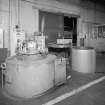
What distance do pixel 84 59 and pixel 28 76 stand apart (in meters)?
1.74

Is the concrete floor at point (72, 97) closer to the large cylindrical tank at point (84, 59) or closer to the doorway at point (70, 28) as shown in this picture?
the large cylindrical tank at point (84, 59)

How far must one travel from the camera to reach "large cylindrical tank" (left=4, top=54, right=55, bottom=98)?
1.72 m

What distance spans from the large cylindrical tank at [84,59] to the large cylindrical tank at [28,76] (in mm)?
1380

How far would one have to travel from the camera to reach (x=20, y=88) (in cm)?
175

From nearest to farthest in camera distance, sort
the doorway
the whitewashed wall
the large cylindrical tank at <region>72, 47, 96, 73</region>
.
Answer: the large cylindrical tank at <region>72, 47, 96, 73</region>, the whitewashed wall, the doorway

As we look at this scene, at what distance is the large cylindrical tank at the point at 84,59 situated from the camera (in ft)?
9.62

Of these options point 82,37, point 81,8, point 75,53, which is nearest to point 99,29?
point 82,37

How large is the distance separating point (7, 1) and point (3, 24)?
0.82 m

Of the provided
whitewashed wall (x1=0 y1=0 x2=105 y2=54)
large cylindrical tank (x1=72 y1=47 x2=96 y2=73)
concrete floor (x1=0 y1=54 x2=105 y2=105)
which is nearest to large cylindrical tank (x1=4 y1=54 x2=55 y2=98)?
concrete floor (x1=0 y1=54 x2=105 y2=105)

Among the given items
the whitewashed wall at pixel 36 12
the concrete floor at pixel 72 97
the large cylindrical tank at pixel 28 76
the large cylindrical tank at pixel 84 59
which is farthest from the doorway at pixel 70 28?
the large cylindrical tank at pixel 28 76

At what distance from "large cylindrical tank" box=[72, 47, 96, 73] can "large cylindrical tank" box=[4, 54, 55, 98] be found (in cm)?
138

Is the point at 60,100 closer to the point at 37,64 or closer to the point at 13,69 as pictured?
the point at 37,64

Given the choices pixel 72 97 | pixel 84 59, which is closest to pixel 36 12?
pixel 84 59

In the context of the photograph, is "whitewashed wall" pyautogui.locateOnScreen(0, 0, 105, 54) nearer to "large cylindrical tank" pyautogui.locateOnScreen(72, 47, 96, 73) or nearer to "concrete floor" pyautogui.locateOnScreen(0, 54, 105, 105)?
"large cylindrical tank" pyautogui.locateOnScreen(72, 47, 96, 73)
